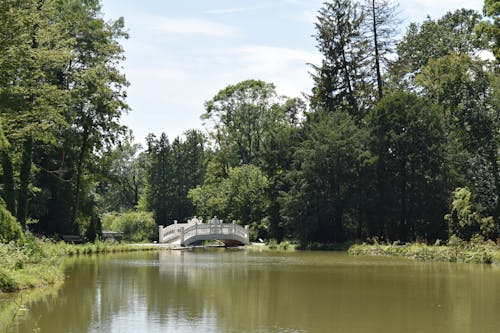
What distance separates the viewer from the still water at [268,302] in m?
9.64

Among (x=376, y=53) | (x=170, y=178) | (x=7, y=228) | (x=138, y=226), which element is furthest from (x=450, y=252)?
(x=170, y=178)

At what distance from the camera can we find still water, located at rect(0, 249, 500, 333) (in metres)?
9.64

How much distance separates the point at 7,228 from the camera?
16.7 meters

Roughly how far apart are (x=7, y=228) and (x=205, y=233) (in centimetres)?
2399

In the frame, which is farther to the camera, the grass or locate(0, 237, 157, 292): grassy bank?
the grass

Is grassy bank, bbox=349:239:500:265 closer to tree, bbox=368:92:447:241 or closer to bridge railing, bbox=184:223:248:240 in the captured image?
tree, bbox=368:92:447:241

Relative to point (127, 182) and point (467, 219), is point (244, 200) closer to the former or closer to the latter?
point (467, 219)

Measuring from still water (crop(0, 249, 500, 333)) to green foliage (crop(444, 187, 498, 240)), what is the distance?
32.4 feet

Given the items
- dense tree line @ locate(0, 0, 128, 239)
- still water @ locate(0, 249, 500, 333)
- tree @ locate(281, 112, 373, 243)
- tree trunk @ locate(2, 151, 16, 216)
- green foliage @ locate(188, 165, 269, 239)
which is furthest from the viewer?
green foliage @ locate(188, 165, 269, 239)

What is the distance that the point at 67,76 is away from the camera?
110ft

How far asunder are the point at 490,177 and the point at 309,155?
34.3 ft

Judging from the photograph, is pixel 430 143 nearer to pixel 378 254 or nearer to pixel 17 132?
pixel 378 254

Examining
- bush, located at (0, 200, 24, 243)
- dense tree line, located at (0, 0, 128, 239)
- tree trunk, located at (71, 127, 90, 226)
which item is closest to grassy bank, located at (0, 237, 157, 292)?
bush, located at (0, 200, 24, 243)

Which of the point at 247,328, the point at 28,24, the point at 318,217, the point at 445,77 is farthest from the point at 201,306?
the point at 445,77
